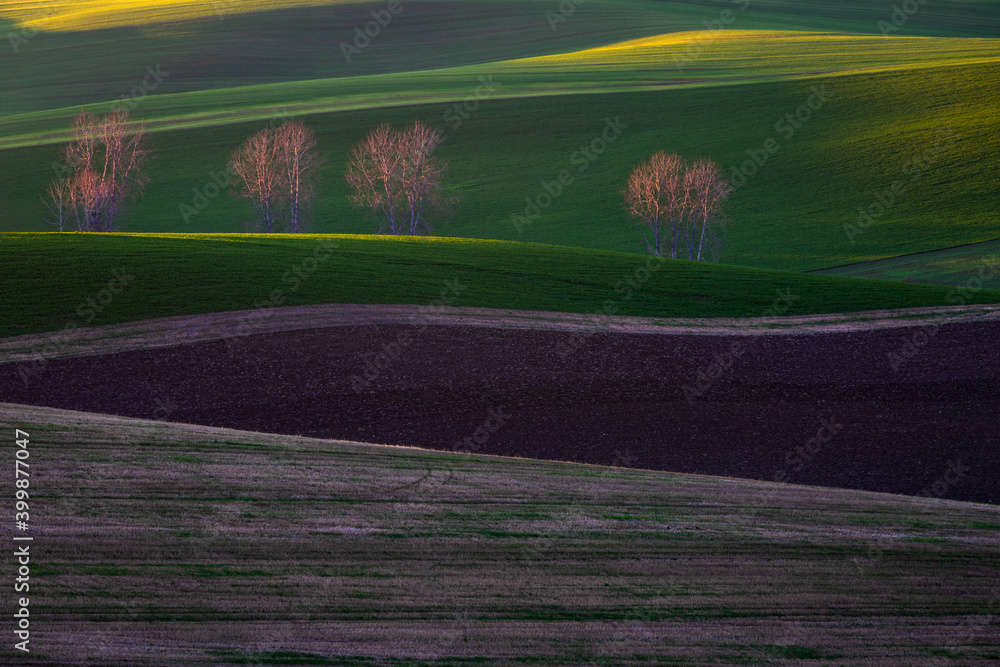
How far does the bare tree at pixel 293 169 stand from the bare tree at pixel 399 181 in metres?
3.20

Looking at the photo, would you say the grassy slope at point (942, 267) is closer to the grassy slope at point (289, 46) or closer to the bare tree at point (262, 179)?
the bare tree at point (262, 179)

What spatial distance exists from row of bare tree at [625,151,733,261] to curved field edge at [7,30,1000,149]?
925 inches

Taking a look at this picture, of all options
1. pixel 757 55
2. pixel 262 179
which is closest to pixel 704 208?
pixel 262 179

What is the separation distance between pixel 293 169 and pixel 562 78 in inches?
1455

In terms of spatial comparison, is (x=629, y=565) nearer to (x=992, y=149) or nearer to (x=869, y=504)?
(x=869, y=504)

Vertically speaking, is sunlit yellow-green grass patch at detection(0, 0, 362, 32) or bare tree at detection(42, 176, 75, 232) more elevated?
sunlit yellow-green grass patch at detection(0, 0, 362, 32)

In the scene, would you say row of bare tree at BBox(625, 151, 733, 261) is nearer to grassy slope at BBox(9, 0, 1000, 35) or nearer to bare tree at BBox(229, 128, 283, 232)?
bare tree at BBox(229, 128, 283, 232)

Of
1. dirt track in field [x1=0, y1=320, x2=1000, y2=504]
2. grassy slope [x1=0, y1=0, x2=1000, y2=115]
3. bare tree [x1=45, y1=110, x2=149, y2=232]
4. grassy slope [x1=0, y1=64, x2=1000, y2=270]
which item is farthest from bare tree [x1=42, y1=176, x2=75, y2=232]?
dirt track in field [x1=0, y1=320, x2=1000, y2=504]

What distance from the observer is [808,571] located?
1155 centimetres

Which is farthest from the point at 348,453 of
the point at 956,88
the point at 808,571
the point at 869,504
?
the point at 956,88

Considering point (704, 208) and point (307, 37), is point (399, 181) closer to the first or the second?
point (704, 208)

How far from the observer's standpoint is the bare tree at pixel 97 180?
168 feet

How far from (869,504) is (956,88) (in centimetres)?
6751

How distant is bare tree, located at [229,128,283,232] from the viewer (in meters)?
54.5
